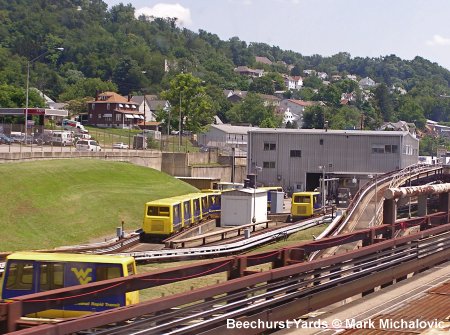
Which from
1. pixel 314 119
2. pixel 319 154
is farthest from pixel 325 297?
pixel 314 119

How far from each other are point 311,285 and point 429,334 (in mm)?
3196

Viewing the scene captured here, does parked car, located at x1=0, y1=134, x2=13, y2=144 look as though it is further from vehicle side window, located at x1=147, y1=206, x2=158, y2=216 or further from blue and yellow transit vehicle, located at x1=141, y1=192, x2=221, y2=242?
→ vehicle side window, located at x1=147, y1=206, x2=158, y2=216

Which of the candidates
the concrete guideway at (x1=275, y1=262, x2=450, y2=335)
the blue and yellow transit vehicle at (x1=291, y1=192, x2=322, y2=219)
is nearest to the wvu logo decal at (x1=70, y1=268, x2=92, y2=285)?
the concrete guideway at (x1=275, y1=262, x2=450, y2=335)

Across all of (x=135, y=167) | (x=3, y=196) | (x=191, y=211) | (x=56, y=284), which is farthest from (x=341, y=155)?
(x=56, y=284)

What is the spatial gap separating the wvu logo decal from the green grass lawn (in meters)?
22.9

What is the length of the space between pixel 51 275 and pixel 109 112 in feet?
480

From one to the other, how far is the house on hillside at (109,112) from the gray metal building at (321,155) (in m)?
80.9

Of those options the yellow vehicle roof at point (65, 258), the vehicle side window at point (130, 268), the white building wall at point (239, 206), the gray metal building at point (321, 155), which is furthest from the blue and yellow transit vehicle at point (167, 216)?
the gray metal building at point (321, 155)

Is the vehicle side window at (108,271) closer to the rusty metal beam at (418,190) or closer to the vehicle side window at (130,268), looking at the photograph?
the vehicle side window at (130,268)

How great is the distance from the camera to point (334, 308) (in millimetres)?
15805

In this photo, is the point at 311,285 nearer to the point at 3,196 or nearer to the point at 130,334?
the point at 130,334

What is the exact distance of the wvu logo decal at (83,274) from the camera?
69.9 ft

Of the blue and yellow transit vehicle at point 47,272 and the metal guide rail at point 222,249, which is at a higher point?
the blue and yellow transit vehicle at point 47,272

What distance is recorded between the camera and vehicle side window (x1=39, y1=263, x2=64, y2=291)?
21.1 metres
